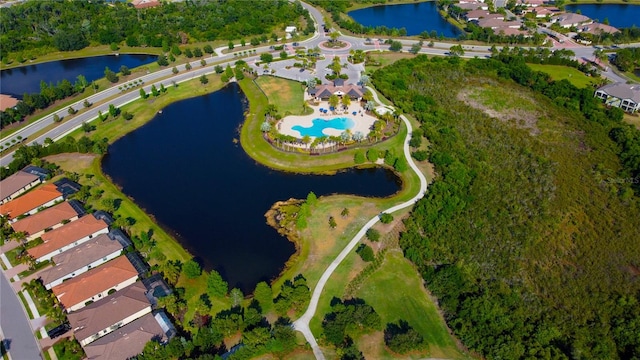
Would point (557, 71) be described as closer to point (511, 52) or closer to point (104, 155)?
point (511, 52)

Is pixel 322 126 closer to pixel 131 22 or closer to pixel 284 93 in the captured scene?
pixel 284 93

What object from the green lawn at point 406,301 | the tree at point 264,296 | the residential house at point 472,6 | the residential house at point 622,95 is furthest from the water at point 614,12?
the tree at point 264,296

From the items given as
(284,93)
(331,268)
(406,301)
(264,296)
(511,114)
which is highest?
(284,93)

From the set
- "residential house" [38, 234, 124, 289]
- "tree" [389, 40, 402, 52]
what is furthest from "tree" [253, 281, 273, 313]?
"tree" [389, 40, 402, 52]

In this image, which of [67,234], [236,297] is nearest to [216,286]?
[236,297]

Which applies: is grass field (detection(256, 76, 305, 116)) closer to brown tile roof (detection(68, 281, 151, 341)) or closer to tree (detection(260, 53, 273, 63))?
tree (detection(260, 53, 273, 63))

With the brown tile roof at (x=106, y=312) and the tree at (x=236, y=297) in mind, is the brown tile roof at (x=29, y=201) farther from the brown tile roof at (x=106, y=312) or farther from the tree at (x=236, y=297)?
the tree at (x=236, y=297)
